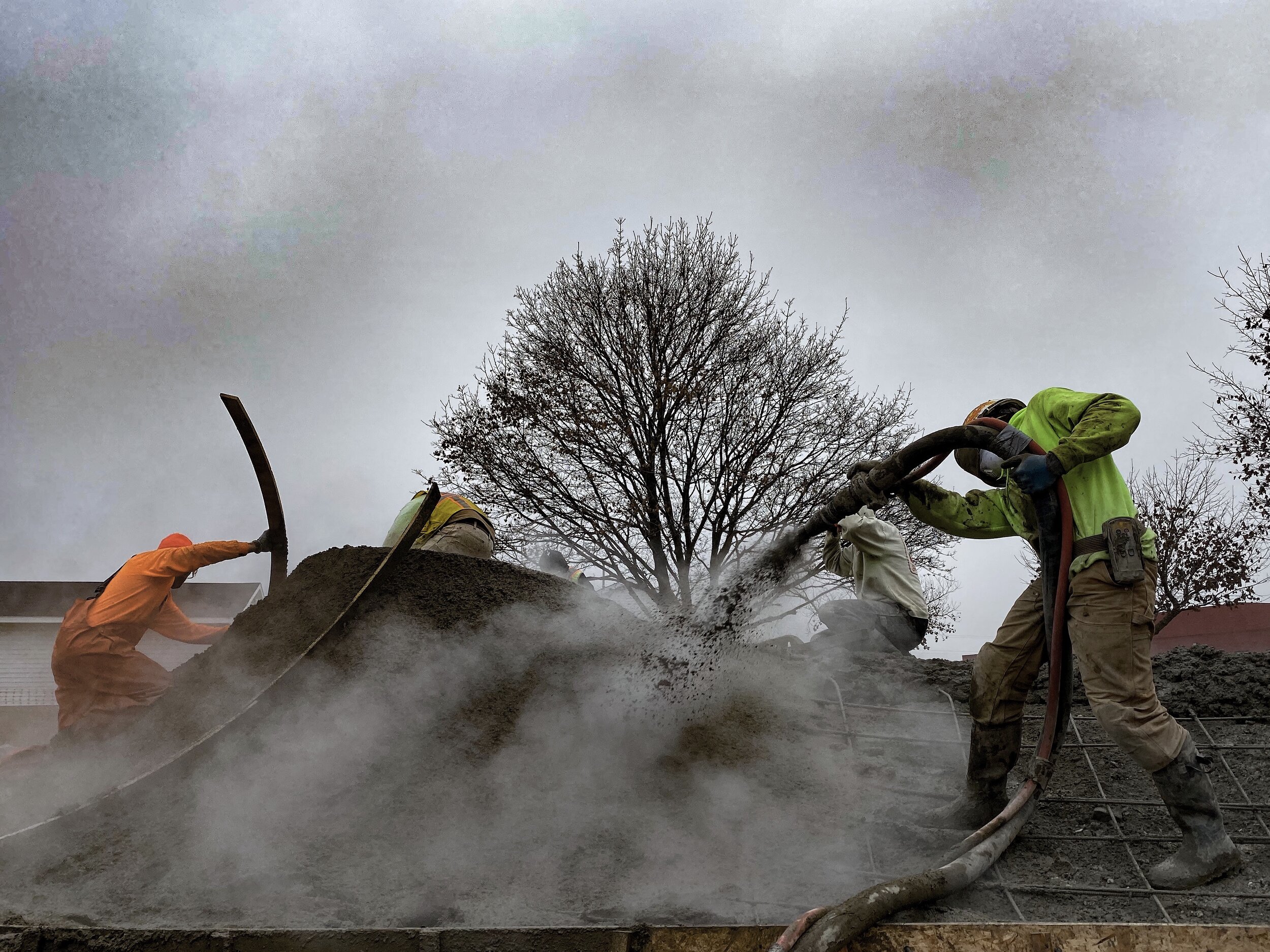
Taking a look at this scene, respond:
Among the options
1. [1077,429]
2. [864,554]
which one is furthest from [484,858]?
[864,554]

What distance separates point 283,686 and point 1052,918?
2.87m

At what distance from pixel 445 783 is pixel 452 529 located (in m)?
2.18

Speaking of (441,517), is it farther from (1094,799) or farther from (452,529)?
(1094,799)

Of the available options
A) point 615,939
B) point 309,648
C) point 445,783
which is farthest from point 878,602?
point 615,939

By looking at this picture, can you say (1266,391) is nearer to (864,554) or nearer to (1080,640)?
(864,554)

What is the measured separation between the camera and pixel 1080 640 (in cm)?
284

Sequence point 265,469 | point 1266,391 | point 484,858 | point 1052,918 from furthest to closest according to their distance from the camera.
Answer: point 1266,391 → point 265,469 → point 484,858 → point 1052,918

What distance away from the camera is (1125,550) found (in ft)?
9.15

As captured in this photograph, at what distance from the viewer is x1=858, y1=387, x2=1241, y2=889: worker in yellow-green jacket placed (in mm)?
2650

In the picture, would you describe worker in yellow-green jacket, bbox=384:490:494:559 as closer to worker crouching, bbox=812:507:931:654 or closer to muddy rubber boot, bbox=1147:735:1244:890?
worker crouching, bbox=812:507:931:654

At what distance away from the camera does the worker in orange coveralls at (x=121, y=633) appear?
452 cm

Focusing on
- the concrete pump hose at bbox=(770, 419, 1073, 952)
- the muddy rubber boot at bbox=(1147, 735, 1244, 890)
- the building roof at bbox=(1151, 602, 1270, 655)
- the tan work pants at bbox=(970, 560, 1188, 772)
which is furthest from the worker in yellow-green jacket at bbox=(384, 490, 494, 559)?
the building roof at bbox=(1151, 602, 1270, 655)

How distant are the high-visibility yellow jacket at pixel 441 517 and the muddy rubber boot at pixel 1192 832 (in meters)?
3.65

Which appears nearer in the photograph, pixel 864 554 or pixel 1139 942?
pixel 1139 942
